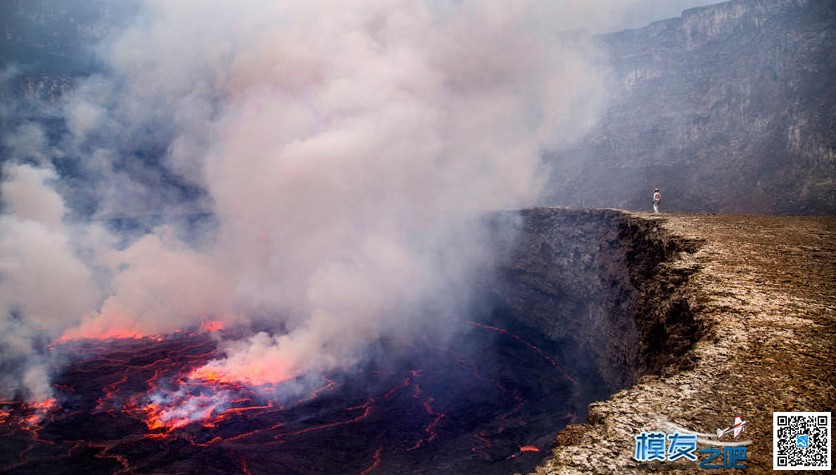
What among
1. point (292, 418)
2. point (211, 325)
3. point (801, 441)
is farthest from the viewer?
point (211, 325)

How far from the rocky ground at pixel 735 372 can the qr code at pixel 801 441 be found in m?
0.11

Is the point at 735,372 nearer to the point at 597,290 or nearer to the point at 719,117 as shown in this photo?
the point at 597,290

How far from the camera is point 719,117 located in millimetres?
64750

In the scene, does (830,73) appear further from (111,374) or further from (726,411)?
(111,374)

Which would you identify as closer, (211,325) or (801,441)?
(801,441)

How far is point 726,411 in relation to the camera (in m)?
5.60

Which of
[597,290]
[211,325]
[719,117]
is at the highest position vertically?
[719,117]

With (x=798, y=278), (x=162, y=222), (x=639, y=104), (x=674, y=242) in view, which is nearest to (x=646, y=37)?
(x=639, y=104)

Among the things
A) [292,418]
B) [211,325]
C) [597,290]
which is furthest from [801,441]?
[211,325]

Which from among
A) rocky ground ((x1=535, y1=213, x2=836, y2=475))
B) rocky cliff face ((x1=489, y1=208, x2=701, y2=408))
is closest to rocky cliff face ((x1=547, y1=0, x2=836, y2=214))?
rocky cliff face ((x1=489, y1=208, x2=701, y2=408))

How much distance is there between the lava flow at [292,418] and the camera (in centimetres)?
1972

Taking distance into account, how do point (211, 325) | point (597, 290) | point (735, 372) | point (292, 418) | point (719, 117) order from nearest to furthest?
1. point (735, 372)
2. point (292, 418)
3. point (597, 290)
4. point (211, 325)
5. point (719, 117)

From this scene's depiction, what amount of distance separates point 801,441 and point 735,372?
65.9 inches

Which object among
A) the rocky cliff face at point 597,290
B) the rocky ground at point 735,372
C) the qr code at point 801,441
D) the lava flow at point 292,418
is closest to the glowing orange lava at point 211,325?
the lava flow at point 292,418
